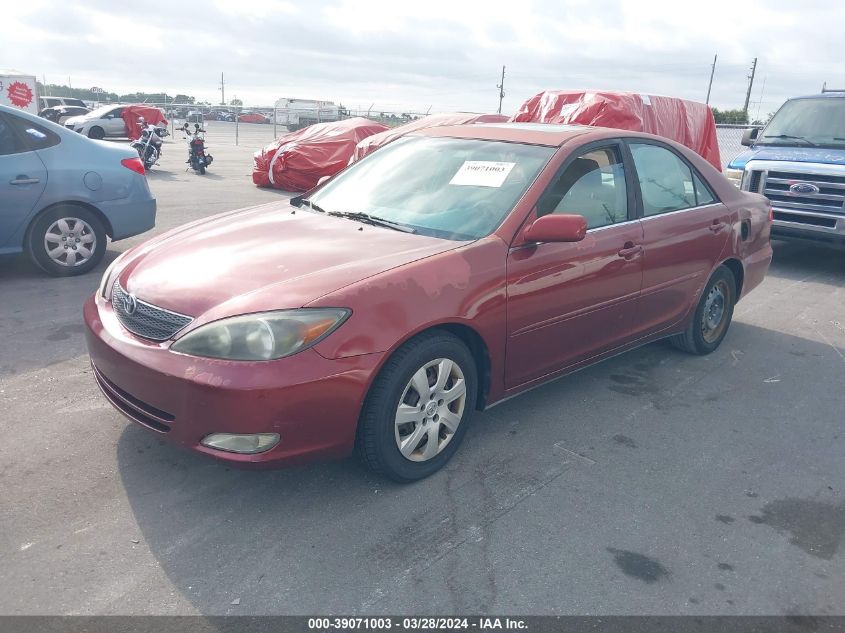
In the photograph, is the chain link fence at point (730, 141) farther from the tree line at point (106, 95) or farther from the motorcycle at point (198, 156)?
the tree line at point (106, 95)

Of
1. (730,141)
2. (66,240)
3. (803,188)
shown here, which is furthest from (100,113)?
(803,188)

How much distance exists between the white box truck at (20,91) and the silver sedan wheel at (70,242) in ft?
75.9

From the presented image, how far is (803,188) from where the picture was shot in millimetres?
8805

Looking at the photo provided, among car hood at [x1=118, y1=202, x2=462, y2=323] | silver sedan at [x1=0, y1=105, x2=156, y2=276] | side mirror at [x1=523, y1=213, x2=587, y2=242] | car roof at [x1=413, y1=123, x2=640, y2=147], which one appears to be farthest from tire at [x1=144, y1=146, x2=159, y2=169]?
side mirror at [x1=523, y1=213, x2=587, y2=242]

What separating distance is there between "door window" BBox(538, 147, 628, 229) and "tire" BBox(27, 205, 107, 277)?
487cm

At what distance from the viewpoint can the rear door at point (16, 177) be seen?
628 centimetres

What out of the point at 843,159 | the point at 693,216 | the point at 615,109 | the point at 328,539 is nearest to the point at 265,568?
the point at 328,539

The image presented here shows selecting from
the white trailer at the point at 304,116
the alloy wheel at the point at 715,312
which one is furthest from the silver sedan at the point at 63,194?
the white trailer at the point at 304,116

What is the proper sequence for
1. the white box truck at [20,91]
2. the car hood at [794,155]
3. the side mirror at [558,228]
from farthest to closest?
the white box truck at [20,91]
the car hood at [794,155]
the side mirror at [558,228]

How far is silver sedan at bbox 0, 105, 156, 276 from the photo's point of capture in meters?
6.38

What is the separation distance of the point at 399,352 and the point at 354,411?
32 cm

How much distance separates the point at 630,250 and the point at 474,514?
197 cm

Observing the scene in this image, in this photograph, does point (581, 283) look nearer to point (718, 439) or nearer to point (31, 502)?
point (718, 439)

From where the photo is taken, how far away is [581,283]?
3994mm
